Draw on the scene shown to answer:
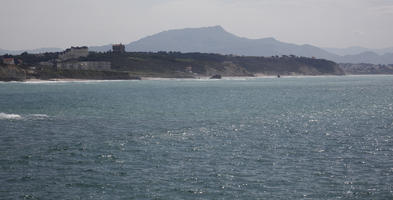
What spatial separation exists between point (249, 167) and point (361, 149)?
13.6 metres

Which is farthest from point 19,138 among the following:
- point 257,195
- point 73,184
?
point 257,195

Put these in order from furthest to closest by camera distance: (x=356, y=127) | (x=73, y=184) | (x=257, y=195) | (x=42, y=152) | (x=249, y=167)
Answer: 1. (x=356, y=127)
2. (x=42, y=152)
3. (x=249, y=167)
4. (x=73, y=184)
5. (x=257, y=195)

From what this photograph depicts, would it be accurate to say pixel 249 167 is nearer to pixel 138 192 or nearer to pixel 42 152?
pixel 138 192

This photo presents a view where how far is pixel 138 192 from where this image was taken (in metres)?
31.1

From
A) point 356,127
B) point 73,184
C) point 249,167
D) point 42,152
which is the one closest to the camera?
point 73,184

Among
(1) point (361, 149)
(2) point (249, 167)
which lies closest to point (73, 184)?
(2) point (249, 167)

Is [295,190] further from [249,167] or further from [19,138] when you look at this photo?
[19,138]

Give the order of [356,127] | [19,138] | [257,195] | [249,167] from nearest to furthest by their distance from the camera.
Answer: [257,195] < [249,167] < [19,138] < [356,127]

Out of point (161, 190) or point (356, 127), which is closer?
point (161, 190)

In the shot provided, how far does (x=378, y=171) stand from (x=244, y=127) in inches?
1060

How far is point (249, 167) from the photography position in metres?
38.1

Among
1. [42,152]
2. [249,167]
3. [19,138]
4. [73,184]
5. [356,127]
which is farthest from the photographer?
[356,127]

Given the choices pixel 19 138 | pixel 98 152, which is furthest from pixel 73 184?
pixel 19 138

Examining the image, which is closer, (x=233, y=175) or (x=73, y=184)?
(x=73, y=184)
